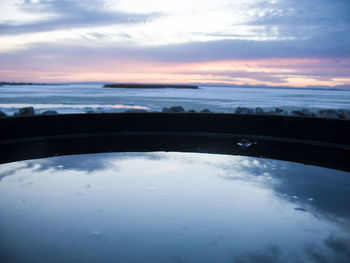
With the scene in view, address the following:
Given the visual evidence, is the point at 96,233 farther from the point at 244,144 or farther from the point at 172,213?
the point at 244,144

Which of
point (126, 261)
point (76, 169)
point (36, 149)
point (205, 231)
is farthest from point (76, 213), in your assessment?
point (36, 149)

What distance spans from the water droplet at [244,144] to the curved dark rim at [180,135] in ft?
0.35

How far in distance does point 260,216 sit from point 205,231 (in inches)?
40.9

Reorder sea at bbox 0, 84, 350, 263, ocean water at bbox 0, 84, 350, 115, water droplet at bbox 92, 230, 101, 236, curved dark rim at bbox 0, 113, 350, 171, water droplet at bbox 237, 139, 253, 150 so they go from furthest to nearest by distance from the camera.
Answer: ocean water at bbox 0, 84, 350, 115
water droplet at bbox 237, 139, 253, 150
curved dark rim at bbox 0, 113, 350, 171
water droplet at bbox 92, 230, 101, 236
sea at bbox 0, 84, 350, 263

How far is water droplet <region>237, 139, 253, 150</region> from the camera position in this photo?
973cm

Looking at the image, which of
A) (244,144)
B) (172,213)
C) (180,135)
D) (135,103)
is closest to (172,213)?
(172,213)

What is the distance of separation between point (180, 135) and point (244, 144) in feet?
9.47

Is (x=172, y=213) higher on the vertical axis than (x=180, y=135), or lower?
lower

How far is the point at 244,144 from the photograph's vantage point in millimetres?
10102

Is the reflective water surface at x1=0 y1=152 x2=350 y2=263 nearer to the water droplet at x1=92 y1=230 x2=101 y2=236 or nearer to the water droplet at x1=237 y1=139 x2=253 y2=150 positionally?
the water droplet at x1=92 y1=230 x2=101 y2=236

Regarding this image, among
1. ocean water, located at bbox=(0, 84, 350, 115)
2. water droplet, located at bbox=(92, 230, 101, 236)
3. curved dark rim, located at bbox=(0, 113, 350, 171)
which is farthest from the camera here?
ocean water, located at bbox=(0, 84, 350, 115)

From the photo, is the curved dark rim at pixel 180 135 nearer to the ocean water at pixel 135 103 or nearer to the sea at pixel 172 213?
the sea at pixel 172 213

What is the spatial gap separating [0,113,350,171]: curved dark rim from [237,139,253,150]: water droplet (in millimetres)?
108

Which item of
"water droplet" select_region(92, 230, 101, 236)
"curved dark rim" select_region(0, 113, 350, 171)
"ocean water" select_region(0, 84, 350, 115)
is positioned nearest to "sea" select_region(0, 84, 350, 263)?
"water droplet" select_region(92, 230, 101, 236)
